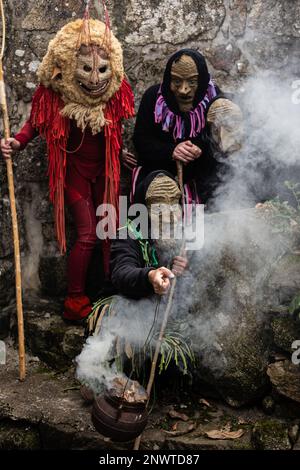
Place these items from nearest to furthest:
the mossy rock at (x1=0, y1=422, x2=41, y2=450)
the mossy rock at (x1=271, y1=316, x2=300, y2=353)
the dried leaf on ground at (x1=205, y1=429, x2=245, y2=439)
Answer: the dried leaf on ground at (x1=205, y1=429, x2=245, y2=439) → the mossy rock at (x1=271, y1=316, x2=300, y2=353) → the mossy rock at (x1=0, y1=422, x2=41, y2=450)

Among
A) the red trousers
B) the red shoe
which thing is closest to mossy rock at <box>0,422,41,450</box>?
the red shoe

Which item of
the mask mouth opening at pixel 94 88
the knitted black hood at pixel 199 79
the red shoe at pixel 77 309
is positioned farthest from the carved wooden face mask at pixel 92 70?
the red shoe at pixel 77 309

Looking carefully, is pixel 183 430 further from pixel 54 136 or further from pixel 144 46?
pixel 144 46

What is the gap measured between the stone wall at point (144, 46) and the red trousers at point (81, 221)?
0.30 metres

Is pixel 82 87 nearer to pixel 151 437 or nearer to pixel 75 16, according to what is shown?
pixel 75 16

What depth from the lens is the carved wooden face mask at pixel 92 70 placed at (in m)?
4.08

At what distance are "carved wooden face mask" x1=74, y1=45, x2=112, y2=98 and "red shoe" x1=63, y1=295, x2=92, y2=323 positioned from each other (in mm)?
1436

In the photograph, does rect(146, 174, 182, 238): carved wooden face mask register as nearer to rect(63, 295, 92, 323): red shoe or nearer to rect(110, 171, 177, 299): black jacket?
rect(110, 171, 177, 299): black jacket

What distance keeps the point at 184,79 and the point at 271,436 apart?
88.8 inches

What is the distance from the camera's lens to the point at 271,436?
11.0 feet

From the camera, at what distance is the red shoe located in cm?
454

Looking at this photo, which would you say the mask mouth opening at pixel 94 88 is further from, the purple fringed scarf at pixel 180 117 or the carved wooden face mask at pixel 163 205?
the carved wooden face mask at pixel 163 205

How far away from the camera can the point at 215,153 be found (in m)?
4.26
